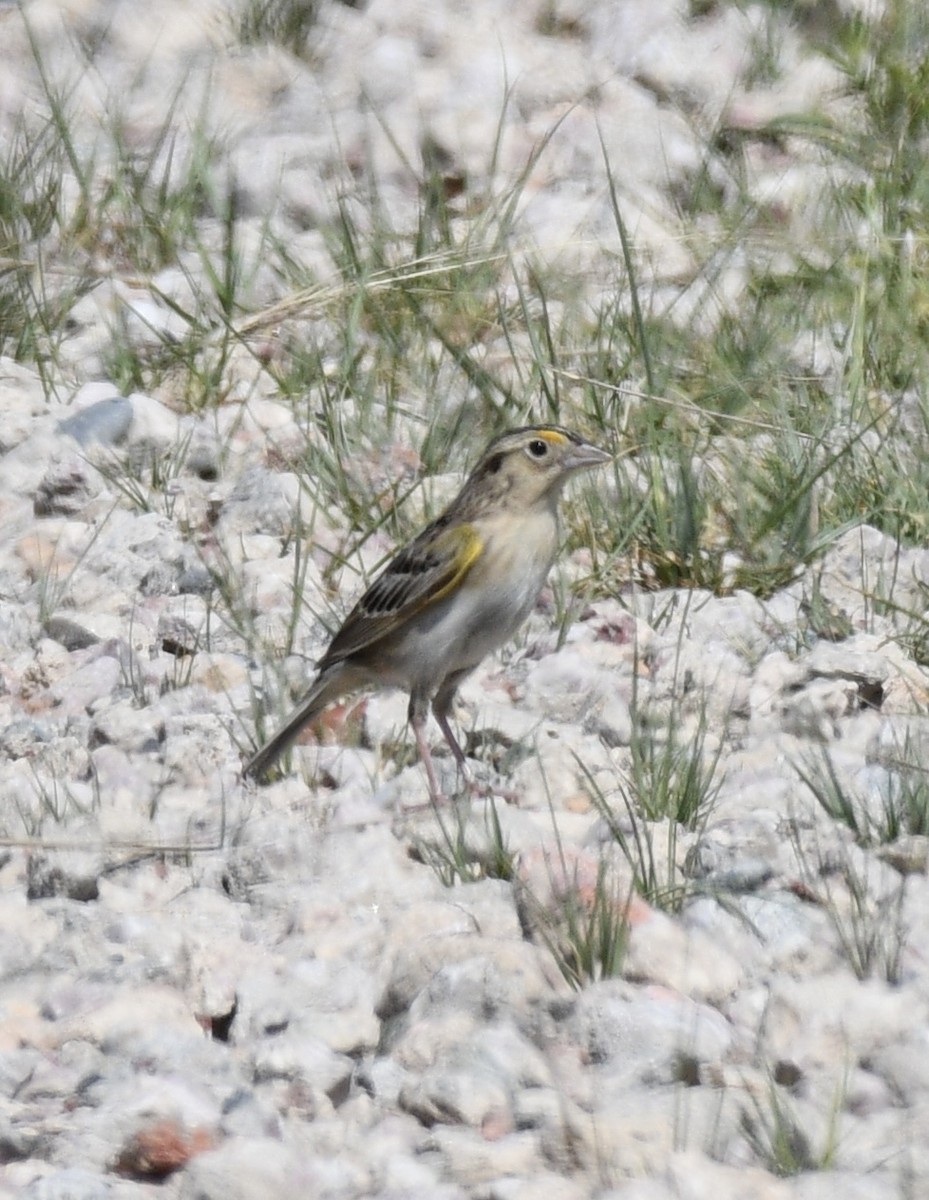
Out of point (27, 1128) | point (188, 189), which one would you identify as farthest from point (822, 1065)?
point (188, 189)

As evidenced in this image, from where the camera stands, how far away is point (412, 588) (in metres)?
5.61

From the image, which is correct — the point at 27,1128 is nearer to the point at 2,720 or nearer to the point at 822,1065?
the point at 822,1065

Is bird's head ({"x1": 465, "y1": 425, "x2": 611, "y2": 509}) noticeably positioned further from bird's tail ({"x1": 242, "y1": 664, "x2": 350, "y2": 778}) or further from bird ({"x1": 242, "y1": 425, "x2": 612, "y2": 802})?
bird's tail ({"x1": 242, "y1": 664, "x2": 350, "y2": 778})

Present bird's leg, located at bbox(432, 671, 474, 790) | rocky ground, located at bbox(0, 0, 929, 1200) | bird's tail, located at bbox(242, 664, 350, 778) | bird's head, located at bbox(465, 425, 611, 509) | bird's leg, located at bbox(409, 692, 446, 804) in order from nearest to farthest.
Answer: rocky ground, located at bbox(0, 0, 929, 1200) → bird's leg, located at bbox(409, 692, 446, 804) → bird's tail, located at bbox(242, 664, 350, 778) → bird's leg, located at bbox(432, 671, 474, 790) → bird's head, located at bbox(465, 425, 611, 509)

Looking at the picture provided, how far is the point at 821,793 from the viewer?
178 inches

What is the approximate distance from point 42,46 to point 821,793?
6788 millimetres

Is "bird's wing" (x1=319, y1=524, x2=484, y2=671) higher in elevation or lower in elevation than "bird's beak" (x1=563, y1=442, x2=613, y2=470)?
lower

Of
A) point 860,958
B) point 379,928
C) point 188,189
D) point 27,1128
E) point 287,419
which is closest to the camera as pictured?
A: point 27,1128

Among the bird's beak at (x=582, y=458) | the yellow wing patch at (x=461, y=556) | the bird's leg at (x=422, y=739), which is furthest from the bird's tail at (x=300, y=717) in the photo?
the bird's beak at (x=582, y=458)

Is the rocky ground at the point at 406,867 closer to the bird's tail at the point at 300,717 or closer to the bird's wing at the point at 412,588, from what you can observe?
the bird's tail at the point at 300,717

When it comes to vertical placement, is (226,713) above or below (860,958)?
above

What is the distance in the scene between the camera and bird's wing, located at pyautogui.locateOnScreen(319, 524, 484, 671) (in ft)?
18.2

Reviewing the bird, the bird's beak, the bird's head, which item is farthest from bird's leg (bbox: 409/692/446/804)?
the bird's beak

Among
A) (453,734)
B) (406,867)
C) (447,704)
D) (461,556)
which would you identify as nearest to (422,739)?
(453,734)
